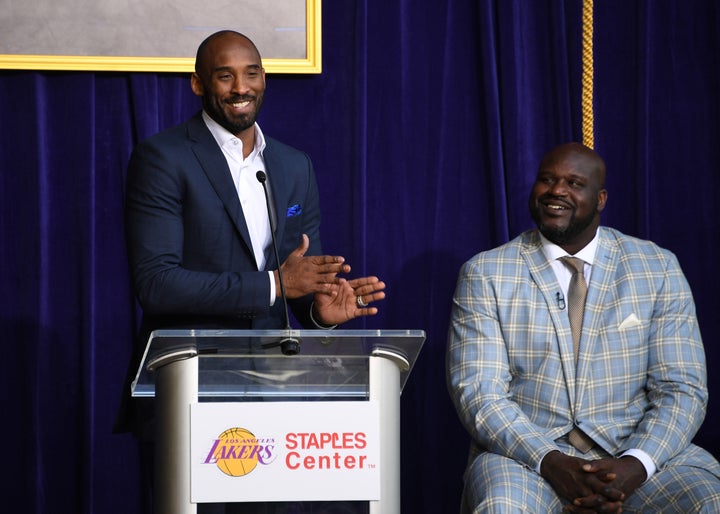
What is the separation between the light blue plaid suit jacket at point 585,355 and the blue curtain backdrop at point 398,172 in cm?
88

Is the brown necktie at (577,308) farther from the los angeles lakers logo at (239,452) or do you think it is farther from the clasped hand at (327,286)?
the los angeles lakers logo at (239,452)

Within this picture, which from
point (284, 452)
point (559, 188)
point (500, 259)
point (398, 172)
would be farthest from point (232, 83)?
point (398, 172)

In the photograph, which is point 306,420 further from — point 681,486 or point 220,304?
point 681,486

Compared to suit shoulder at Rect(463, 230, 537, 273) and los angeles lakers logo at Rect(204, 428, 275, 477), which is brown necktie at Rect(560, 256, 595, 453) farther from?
los angeles lakers logo at Rect(204, 428, 275, 477)

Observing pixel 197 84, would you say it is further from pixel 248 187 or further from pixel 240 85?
pixel 248 187

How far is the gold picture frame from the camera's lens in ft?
12.9

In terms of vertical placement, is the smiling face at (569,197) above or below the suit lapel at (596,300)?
above

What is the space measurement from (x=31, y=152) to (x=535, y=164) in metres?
1.88

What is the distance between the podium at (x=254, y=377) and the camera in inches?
82.2

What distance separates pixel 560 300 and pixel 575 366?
0.20 meters

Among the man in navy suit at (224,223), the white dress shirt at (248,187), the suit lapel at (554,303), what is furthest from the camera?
the suit lapel at (554,303)

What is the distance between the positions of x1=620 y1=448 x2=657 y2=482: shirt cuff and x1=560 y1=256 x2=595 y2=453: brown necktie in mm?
156

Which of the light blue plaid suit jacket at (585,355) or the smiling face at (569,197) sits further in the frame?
the smiling face at (569,197)

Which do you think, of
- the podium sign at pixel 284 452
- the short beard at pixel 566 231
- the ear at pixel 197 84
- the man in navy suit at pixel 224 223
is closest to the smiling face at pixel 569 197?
the short beard at pixel 566 231
